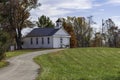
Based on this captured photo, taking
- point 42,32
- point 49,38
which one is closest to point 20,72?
point 49,38

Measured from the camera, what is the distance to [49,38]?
64188 mm

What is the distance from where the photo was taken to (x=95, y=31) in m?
98.8

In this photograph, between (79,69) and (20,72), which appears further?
(79,69)

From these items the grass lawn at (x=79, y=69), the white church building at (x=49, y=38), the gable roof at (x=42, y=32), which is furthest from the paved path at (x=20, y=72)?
the gable roof at (x=42, y=32)

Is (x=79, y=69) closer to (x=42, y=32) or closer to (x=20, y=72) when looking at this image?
(x=20, y=72)

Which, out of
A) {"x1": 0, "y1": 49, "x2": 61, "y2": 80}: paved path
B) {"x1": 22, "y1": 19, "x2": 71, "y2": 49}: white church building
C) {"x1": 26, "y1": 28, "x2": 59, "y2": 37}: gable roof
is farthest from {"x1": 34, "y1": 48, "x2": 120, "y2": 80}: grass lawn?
{"x1": 26, "y1": 28, "x2": 59, "y2": 37}: gable roof

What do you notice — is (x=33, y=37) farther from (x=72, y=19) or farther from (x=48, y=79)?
(x=48, y=79)

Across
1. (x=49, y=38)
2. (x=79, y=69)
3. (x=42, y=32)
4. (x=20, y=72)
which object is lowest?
(x=49, y=38)

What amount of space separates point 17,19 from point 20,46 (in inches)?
240

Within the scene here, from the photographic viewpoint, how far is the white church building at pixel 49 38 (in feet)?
210

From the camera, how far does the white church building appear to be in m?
64.1

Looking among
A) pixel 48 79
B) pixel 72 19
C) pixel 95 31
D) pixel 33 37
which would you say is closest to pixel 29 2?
pixel 33 37

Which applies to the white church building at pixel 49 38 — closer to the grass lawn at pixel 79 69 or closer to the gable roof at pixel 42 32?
the gable roof at pixel 42 32

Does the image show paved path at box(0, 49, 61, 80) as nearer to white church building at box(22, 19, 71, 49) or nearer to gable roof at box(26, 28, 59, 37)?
white church building at box(22, 19, 71, 49)
